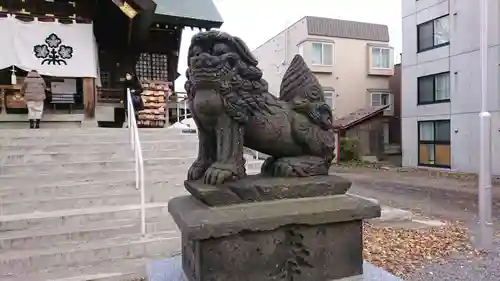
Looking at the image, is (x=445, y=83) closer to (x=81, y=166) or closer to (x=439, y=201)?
(x=439, y=201)

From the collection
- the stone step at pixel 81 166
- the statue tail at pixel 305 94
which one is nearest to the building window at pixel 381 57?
the stone step at pixel 81 166

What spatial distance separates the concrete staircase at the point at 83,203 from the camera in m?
4.02

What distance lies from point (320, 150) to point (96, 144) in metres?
5.83

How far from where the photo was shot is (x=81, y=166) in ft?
A: 20.8

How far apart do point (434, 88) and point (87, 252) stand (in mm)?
16440

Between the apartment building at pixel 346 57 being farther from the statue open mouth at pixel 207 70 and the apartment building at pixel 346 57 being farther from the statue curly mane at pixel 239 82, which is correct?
the statue open mouth at pixel 207 70

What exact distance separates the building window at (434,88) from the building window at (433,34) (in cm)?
133

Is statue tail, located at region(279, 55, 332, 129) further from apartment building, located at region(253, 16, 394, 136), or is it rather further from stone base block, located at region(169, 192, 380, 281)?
apartment building, located at region(253, 16, 394, 136)

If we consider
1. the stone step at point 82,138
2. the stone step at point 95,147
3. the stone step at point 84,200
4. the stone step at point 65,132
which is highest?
the stone step at point 65,132

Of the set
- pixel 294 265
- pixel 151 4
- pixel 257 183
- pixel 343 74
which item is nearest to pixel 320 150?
pixel 257 183

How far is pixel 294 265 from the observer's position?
7.43 ft

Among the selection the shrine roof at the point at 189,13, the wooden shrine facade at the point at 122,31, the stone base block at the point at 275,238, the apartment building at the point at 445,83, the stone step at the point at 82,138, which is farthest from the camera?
the apartment building at the point at 445,83

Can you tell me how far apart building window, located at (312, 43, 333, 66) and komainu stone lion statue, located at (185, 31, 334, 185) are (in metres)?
19.9

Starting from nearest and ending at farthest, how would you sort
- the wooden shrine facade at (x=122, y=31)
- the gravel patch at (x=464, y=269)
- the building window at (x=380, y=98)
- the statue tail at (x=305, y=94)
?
the statue tail at (x=305, y=94) < the gravel patch at (x=464, y=269) < the wooden shrine facade at (x=122, y=31) < the building window at (x=380, y=98)
